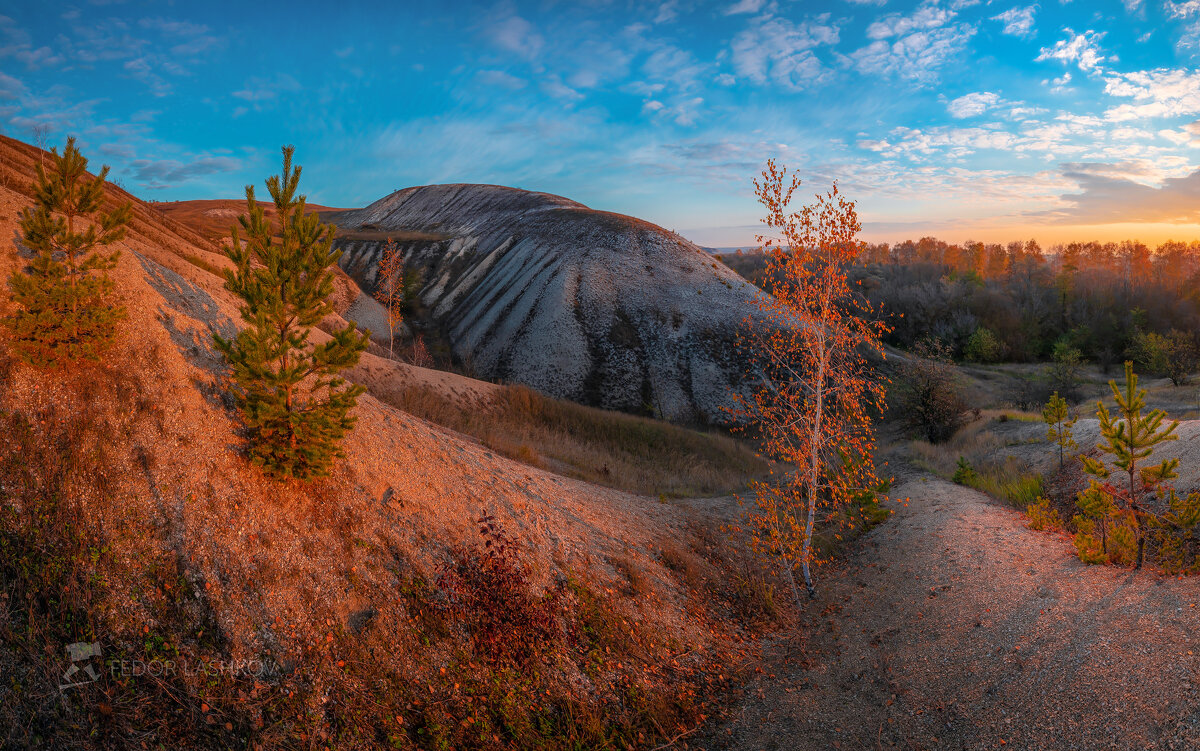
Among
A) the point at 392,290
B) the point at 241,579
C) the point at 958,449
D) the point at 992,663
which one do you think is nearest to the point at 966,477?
the point at 958,449

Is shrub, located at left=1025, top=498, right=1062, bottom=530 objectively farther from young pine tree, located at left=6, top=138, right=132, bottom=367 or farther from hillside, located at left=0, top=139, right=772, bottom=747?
young pine tree, located at left=6, top=138, right=132, bottom=367

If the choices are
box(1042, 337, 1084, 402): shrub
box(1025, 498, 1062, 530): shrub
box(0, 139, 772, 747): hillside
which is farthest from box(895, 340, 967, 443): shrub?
box(0, 139, 772, 747): hillside

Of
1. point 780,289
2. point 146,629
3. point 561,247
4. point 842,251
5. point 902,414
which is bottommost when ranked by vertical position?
point 902,414

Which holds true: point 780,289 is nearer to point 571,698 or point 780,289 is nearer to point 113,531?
point 571,698

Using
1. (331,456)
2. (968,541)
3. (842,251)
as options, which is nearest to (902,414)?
(968,541)

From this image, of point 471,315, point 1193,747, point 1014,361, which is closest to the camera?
point 1193,747

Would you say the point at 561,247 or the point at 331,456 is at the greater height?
the point at 561,247

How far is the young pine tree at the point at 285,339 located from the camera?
679 centimetres

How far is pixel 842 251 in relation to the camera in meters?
10.9

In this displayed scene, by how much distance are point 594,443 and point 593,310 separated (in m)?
23.0

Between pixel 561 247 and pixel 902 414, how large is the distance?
34.5 metres

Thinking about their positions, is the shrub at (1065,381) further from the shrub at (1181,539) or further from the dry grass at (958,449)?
the shrub at (1181,539)

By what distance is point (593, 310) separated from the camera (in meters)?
45.8

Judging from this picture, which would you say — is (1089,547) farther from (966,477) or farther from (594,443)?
(594,443)
